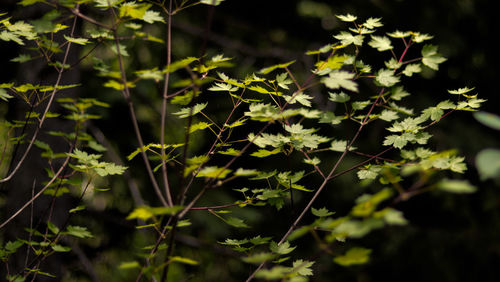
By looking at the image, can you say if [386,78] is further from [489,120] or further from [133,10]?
[133,10]

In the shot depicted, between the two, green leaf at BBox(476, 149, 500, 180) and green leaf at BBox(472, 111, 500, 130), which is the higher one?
green leaf at BBox(472, 111, 500, 130)

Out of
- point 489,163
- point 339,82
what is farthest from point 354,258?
point 339,82

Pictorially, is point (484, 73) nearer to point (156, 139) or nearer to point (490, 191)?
point (490, 191)

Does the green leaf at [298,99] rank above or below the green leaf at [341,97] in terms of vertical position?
above

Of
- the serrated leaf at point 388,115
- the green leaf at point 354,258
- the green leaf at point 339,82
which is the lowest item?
the green leaf at point 354,258

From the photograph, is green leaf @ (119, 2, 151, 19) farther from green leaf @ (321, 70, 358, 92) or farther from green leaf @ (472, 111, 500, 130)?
green leaf @ (472, 111, 500, 130)

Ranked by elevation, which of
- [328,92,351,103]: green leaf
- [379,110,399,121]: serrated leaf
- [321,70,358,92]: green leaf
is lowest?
[379,110,399,121]: serrated leaf

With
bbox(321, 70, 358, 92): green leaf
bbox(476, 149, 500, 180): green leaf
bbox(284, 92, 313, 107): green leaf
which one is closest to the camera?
bbox(476, 149, 500, 180): green leaf

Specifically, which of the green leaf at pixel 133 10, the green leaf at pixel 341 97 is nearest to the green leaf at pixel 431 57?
the green leaf at pixel 341 97

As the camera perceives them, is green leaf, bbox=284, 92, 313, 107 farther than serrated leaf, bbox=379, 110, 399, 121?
No

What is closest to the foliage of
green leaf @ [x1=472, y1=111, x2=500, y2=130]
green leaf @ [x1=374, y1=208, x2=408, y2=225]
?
green leaf @ [x1=374, y1=208, x2=408, y2=225]

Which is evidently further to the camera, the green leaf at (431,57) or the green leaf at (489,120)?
the green leaf at (431,57)

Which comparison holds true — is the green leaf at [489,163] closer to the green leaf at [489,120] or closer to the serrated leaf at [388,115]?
the green leaf at [489,120]

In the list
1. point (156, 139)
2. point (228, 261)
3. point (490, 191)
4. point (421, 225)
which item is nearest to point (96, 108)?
point (156, 139)
